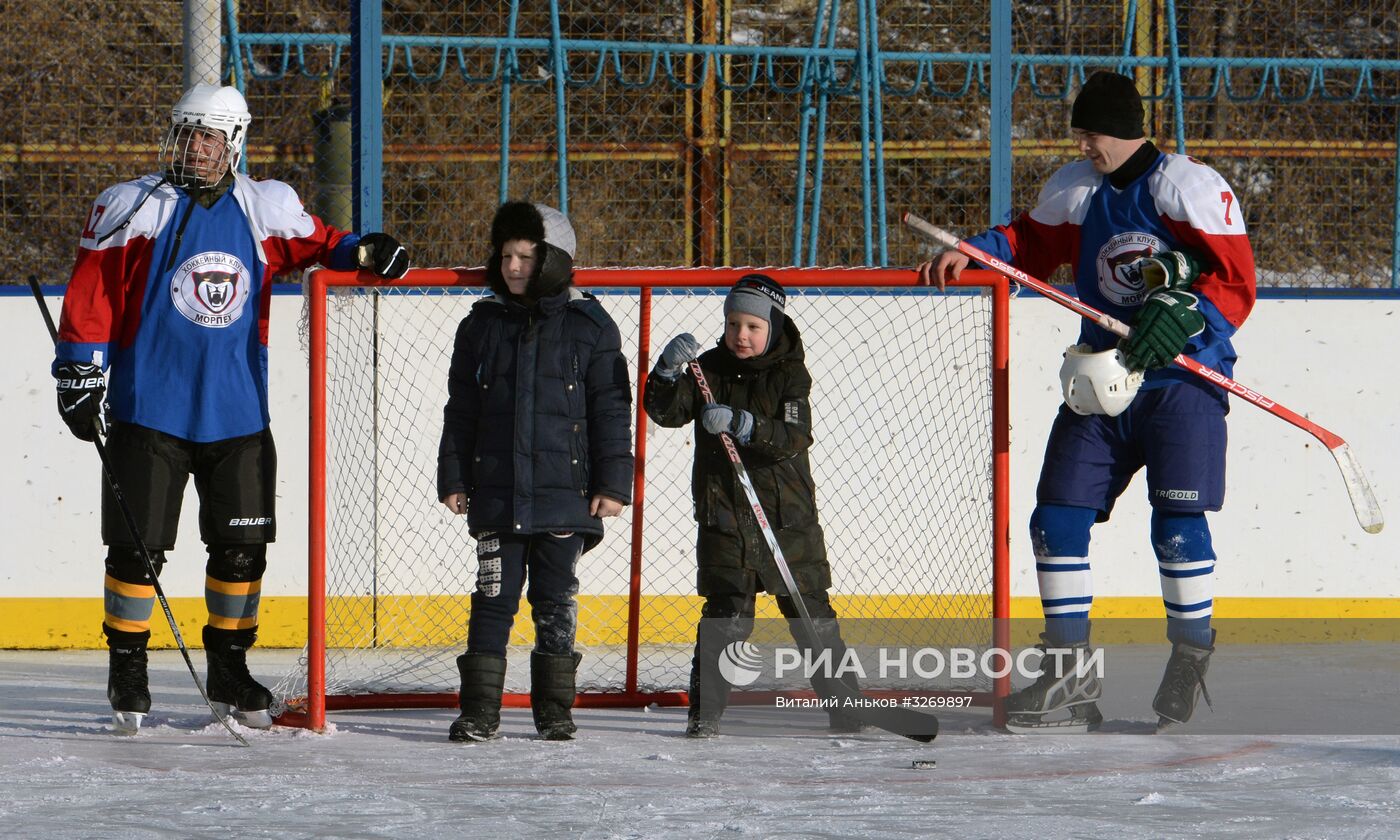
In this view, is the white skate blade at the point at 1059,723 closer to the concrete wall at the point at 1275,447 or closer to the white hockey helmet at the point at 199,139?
the concrete wall at the point at 1275,447

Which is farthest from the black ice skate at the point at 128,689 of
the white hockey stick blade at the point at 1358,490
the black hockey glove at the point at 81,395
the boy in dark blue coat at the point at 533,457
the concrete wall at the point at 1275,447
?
the white hockey stick blade at the point at 1358,490

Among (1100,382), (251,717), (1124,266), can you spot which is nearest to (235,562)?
(251,717)

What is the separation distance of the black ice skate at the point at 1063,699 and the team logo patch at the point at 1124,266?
770 millimetres

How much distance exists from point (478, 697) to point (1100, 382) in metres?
1.48

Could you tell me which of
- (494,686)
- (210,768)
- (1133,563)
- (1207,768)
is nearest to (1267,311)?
(1133,563)

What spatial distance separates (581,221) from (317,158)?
152 cm

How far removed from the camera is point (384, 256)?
4.02 metres

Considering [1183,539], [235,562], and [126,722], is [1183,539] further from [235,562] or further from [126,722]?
[126,722]

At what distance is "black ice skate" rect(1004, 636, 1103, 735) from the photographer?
4000mm

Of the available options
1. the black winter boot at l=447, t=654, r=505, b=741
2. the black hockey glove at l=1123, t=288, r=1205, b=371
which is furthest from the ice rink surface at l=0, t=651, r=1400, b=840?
the black hockey glove at l=1123, t=288, r=1205, b=371

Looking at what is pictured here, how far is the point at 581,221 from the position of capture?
A: 285 inches

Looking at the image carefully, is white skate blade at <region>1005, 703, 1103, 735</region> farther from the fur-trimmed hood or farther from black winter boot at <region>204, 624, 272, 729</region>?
black winter boot at <region>204, 624, 272, 729</region>

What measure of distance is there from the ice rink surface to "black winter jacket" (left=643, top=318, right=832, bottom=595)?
14.7 inches

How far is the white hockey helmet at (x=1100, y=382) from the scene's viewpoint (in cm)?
388
